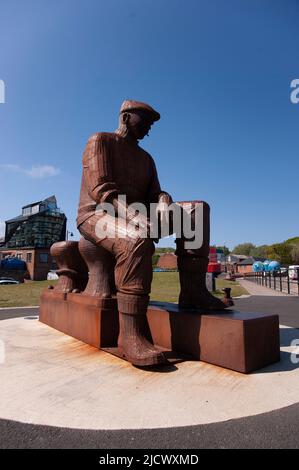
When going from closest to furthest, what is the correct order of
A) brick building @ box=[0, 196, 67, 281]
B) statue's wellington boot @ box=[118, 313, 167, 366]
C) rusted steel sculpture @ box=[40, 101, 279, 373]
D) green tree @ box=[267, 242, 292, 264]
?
1. statue's wellington boot @ box=[118, 313, 167, 366]
2. rusted steel sculpture @ box=[40, 101, 279, 373]
3. brick building @ box=[0, 196, 67, 281]
4. green tree @ box=[267, 242, 292, 264]

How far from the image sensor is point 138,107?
3646 millimetres

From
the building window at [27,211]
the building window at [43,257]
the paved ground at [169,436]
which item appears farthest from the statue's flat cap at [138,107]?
the building window at [27,211]

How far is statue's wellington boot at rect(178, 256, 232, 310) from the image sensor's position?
3369 millimetres

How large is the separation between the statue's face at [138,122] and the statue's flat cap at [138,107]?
3 cm

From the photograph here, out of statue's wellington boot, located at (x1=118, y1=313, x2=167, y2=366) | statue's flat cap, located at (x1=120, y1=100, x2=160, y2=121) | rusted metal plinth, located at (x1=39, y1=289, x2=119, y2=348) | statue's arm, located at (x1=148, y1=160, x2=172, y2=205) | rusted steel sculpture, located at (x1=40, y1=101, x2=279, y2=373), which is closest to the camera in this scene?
statue's wellington boot, located at (x1=118, y1=313, x2=167, y2=366)

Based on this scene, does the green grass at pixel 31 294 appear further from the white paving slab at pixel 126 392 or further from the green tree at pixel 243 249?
the green tree at pixel 243 249

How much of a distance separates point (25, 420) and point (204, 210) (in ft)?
8.17

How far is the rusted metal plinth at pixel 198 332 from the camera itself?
2.71 m

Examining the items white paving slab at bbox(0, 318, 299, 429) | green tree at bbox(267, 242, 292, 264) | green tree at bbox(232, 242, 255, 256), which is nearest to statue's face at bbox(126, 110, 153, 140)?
white paving slab at bbox(0, 318, 299, 429)

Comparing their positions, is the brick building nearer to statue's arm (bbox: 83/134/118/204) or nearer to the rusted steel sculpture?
the rusted steel sculpture

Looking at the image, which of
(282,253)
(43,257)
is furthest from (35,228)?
(282,253)

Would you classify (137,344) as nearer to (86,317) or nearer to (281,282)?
(86,317)
